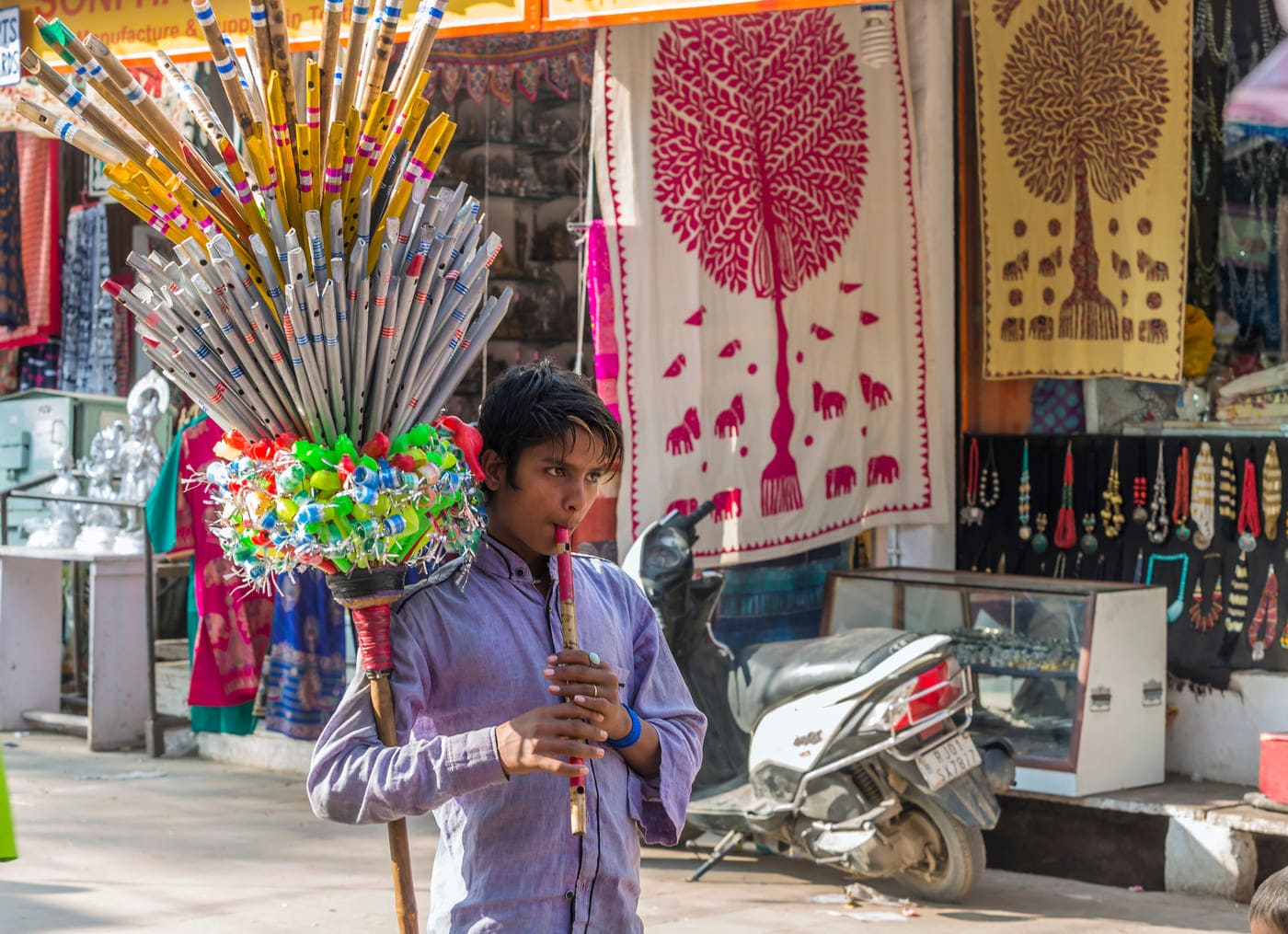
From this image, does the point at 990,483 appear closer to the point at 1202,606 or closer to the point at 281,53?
the point at 1202,606

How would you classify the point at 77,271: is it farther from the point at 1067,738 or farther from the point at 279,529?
→ the point at 279,529

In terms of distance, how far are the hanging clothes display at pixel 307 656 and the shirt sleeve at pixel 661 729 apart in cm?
542

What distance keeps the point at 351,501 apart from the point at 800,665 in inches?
153

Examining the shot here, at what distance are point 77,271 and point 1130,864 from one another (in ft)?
23.6

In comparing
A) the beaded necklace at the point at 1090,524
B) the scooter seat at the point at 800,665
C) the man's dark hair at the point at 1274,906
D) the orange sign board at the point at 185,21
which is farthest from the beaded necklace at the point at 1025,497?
the man's dark hair at the point at 1274,906

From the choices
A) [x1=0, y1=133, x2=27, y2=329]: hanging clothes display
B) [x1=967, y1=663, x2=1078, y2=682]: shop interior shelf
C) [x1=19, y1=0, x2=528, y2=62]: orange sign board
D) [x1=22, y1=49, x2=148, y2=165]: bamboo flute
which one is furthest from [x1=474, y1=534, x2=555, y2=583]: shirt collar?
[x1=0, y1=133, x2=27, y2=329]: hanging clothes display

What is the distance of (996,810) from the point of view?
19.1 feet

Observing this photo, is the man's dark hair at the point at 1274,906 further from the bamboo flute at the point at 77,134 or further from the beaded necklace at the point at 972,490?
the beaded necklace at the point at 972,490

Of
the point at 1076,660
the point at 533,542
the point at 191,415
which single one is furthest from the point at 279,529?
the point at 191,415

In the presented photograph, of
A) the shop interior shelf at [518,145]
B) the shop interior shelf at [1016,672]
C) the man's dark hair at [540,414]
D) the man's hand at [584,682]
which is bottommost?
the shop interior shelf at [1016,672]

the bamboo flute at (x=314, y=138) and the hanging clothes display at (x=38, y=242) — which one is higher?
the hanging clothes display at (x=38, y=242)

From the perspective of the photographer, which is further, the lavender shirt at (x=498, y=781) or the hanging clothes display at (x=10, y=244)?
the hanging clothes display at (x=10, y=244)

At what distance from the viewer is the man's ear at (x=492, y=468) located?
254 cm

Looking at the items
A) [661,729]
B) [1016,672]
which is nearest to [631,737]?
[661,729]
